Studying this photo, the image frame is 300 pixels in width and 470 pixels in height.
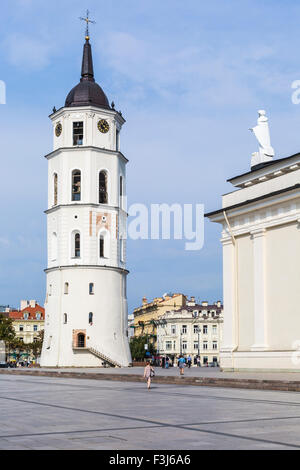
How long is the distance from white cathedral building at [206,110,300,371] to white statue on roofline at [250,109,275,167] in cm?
23

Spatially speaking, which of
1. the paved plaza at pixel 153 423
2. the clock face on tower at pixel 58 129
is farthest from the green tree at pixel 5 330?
the paved plaza at pixel 153 423

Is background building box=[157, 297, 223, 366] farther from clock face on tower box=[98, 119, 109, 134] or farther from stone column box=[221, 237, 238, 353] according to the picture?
stone column box=[221, 237, 238, 353]

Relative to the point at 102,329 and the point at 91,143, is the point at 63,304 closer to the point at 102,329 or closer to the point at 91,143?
the point at 102,329

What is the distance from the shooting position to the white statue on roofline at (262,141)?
37.2 meters

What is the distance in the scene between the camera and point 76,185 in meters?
63.0

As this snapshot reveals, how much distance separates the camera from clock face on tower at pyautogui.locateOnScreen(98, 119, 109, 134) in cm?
6434

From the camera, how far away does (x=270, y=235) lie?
3262 cm

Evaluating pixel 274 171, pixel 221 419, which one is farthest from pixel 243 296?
pixel 221 419

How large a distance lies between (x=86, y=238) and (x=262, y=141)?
88.7 ft

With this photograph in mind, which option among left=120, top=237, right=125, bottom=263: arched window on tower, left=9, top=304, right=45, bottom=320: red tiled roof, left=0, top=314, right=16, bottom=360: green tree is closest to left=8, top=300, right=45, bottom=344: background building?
left=9, top=304, right=45, bottom=320: red tiled roof

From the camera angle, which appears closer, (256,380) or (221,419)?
(221,419)

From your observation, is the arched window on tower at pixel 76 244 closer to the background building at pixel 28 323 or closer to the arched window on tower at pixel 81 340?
the arched window on tower at pixel 81 340

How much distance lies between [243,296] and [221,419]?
21318 mm

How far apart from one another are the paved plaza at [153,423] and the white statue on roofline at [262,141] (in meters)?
19.9
